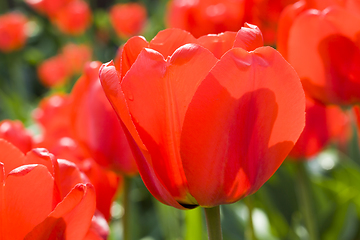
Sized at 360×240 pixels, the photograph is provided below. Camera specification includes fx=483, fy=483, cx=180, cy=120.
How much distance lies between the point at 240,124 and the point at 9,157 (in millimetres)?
171

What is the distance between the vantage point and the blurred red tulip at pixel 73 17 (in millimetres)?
2750

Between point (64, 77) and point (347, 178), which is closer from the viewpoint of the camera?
point (347, 178)

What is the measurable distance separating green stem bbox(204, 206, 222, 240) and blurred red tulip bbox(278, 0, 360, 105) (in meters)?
0.22

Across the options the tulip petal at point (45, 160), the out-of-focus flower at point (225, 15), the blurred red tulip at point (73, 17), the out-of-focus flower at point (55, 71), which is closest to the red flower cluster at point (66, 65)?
the out-of-focus flower at point (55, 71)

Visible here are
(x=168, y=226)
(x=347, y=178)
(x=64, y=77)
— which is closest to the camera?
(x=168, y=226)

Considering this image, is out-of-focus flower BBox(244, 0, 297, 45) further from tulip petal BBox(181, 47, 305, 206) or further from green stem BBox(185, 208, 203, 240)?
tulip petal BBox(181, 47, 305, 206)

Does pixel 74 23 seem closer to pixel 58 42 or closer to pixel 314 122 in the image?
pixel 58 42

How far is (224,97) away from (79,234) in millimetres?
126

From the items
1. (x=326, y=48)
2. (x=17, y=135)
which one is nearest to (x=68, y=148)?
(x=17, y=135)

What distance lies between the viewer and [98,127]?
55 cm

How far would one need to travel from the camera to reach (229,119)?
30 centimetres

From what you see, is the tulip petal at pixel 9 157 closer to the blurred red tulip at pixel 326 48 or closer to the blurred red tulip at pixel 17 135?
the blurred red tulip at pixel 17 135

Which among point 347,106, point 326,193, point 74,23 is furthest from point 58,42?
point 347,106

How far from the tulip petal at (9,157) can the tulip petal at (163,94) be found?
10cm
